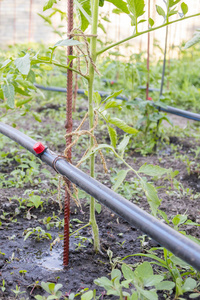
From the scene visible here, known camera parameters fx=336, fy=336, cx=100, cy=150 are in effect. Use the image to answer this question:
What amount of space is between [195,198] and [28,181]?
1.04 m

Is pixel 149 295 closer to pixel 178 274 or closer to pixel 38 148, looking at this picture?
pixel 178 274

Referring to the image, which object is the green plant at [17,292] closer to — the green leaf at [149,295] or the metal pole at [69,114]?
the metal pole at [69,114]

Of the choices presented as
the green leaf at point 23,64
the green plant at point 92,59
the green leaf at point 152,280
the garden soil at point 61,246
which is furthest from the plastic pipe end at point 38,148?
the green leaf at point 152,280

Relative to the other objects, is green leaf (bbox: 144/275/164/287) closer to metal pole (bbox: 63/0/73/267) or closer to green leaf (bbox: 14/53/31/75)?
metal pole (bbox: 63/0/73/267)

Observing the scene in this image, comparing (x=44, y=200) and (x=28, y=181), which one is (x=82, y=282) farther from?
(x=28, y=181)

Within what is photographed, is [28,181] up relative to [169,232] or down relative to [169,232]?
down

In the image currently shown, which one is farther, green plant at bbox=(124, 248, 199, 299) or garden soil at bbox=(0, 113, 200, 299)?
garden soil at bbox=(0, 113, 200, 299)

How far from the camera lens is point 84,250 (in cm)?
146

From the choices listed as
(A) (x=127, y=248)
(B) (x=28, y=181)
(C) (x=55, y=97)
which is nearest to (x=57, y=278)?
(A) (x=127, y=248)

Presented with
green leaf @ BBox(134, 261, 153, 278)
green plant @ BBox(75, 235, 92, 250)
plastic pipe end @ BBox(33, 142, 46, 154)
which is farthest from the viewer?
green plant @ BBox(75, 235, 92, 250)

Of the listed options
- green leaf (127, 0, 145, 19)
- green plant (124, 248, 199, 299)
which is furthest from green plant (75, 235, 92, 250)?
green leaf (127, 0, 145, 19)

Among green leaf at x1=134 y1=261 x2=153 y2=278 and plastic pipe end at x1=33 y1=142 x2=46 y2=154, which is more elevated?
plastic pipe end at x1=33 y1=142 x2=46 y2=154

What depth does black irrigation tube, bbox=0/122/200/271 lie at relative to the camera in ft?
2.34

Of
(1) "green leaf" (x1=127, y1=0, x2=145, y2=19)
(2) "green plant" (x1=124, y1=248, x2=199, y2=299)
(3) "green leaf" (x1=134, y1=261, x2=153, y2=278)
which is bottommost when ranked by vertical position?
(2) "green plant" (x1=124, y1=248, x2=199, y2=299)
